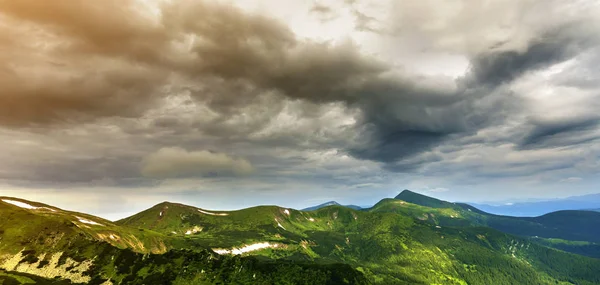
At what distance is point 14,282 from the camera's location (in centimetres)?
19812
